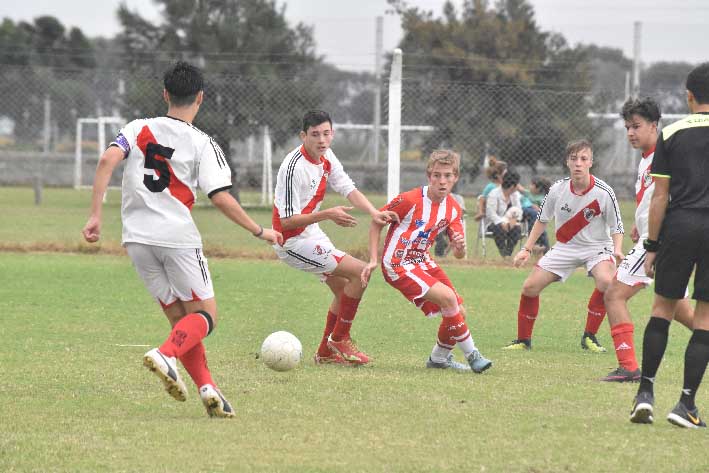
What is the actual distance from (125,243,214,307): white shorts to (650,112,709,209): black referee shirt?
2502 mm

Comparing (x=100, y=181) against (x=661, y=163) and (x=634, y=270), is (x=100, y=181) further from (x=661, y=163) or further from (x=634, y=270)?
(x=634, y=270)

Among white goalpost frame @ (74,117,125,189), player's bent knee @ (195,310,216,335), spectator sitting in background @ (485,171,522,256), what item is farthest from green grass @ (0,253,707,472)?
white goalpost frame @ (74,117,125,189)

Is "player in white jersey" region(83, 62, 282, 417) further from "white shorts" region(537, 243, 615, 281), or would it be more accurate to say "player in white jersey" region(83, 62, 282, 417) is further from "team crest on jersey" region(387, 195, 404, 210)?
"white shorts" region(537, 243, 615, 281)

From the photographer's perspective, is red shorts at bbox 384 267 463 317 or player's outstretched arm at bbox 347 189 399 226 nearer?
red shorts at bbox 384 267 463 317

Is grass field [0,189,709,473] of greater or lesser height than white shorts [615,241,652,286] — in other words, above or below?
below

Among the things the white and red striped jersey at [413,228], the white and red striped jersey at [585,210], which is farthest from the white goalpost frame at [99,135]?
the white and red striped jersey at [413,228]

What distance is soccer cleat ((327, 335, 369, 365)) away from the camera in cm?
801

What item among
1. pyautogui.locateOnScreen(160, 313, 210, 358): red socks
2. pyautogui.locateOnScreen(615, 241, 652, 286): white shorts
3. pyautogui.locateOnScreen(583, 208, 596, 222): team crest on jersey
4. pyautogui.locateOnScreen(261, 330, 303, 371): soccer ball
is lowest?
pyautogui.locateOnScreen(261, 330, 303, 371): soccer ball

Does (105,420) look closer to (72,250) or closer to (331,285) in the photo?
(331,285)

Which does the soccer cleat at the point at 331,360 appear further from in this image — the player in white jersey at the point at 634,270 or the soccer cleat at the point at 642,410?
the soccer cleat at the point at 642,410

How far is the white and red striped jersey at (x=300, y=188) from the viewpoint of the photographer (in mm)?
8070

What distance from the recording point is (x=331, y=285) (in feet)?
28.0

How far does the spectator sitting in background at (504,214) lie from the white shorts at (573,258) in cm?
760

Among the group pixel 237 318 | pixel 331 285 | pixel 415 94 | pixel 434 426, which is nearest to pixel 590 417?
pixel 434 426
